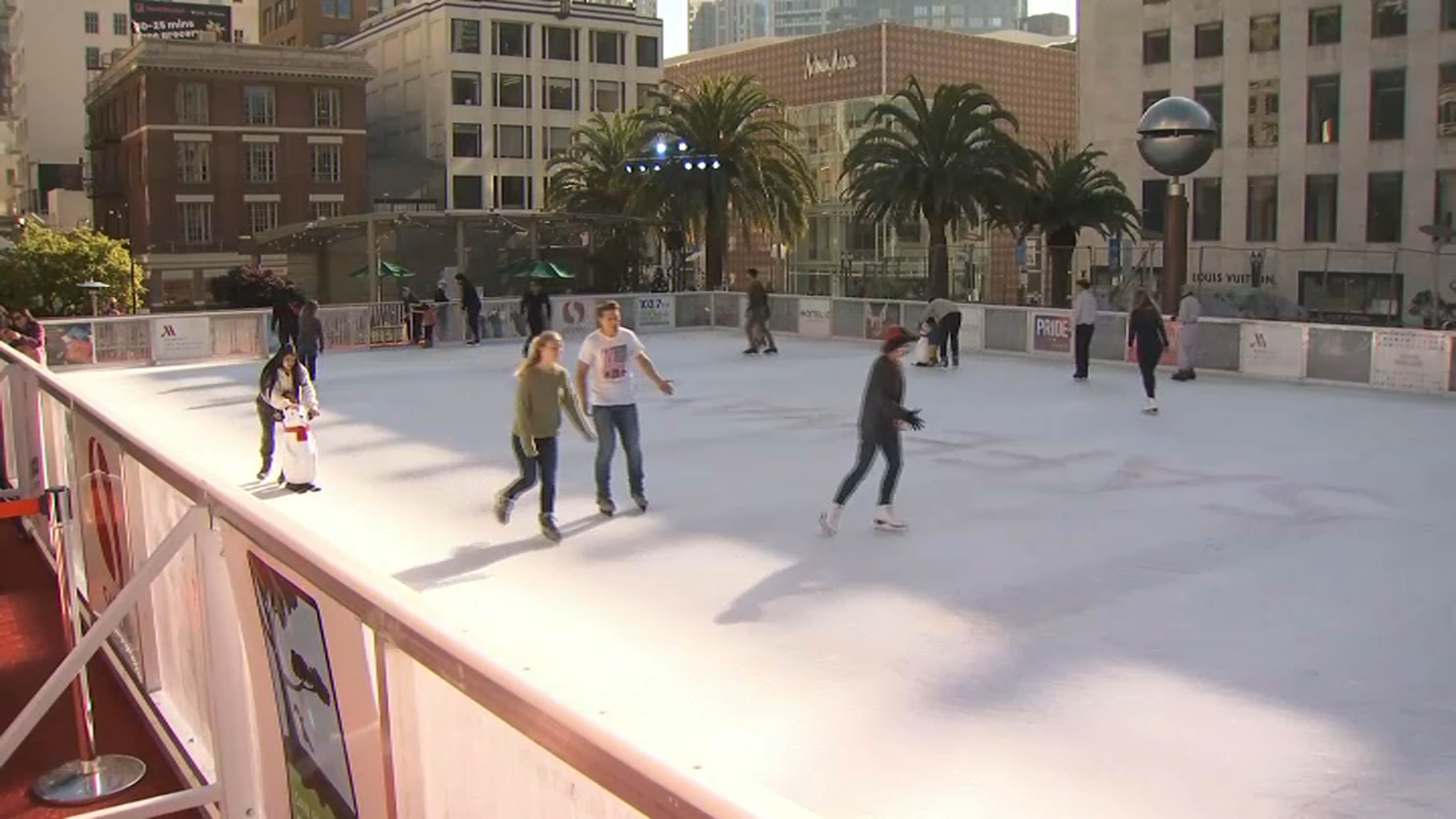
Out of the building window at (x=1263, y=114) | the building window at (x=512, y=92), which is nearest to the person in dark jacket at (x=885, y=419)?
the building window at (x=1263, y=114)

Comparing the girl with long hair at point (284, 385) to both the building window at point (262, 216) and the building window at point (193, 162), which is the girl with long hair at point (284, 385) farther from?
the building window at point (193, 162)

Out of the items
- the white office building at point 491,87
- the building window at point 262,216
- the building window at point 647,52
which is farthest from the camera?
the building window at point 647,52

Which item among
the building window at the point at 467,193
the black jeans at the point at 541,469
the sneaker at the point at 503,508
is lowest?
the sneaker at the point at 503,508

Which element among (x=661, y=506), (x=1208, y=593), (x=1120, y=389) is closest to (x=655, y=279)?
(x=1120, y=389)

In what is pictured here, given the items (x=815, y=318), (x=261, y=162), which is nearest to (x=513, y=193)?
(x=261, y=162)

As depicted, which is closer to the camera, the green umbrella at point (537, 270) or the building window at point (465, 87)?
the green umbrella at point (537, 270)

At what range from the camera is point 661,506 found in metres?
12.4

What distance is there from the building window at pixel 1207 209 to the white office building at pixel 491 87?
32.7 metres

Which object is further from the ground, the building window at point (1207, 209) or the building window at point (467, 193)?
the building window at point (467, 193)

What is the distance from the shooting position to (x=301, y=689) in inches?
132

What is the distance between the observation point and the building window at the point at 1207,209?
4944 centimetres

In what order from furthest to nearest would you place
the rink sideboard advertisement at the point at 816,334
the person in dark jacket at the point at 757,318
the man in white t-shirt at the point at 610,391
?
the person in dark jacket at the point at 757,318 → the rink sideboard advertisement at the point at 816,334 → the man in white t-shirt at the point at 610,391

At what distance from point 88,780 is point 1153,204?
4997 centimetres

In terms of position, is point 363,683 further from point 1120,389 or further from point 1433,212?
point 1433,212
